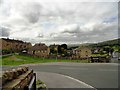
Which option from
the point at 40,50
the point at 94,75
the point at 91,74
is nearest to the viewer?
the point at 94,75

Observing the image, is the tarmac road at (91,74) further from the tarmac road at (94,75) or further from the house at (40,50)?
the house at (40,50)

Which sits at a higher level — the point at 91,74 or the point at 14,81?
the point at 14,81

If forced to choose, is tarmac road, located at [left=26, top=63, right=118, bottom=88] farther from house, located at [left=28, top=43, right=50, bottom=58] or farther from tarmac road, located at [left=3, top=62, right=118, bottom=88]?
house, located at [left=28, top=43, right=50, bottom=58]

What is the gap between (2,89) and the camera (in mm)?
3162

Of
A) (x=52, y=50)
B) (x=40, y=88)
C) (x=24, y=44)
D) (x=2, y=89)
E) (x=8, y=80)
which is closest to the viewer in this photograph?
(x=2, y=89)

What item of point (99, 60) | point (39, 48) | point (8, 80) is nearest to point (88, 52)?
point (39, 48)

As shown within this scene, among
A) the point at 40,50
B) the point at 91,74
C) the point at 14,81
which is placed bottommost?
the point at 91,74

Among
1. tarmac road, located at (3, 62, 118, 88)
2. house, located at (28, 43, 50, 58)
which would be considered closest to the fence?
tarmac road, located at (3, 62, 118, 88)

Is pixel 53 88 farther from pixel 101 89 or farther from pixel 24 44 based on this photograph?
pixel 24 44

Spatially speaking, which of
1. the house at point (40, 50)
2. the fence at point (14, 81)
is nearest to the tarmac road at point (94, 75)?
the fence at point (14, 81)

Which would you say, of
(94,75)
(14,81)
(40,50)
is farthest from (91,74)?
(40,50)

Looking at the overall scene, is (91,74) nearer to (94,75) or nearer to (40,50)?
(94,75)

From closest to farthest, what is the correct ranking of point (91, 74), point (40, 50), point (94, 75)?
point (94, 75)
point (91, 74)
point (40, 50)

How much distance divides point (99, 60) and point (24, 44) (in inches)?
2510
